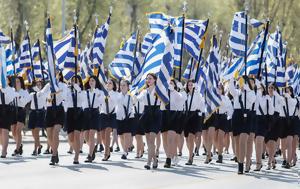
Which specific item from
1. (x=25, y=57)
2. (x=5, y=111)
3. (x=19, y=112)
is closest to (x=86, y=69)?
(x=19, y=112)

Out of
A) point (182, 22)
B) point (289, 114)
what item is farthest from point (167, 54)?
point (289, 114)

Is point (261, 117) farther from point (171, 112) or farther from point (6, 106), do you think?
point (6, 106)

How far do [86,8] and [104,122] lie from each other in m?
33.4

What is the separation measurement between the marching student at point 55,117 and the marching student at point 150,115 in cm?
175

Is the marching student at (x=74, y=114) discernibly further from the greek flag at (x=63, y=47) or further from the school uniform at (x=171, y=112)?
the greek flag at (x=63, y=47)

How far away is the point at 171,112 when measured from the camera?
18.6 meters

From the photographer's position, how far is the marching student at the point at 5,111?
20312 mm

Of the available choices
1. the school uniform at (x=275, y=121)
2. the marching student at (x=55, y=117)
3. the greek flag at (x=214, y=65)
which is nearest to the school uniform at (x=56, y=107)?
the marching student at (x=55, y=117)

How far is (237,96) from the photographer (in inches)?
680

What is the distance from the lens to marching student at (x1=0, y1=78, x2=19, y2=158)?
20312 mm

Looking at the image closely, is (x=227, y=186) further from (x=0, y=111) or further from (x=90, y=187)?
(x=0, y=111)

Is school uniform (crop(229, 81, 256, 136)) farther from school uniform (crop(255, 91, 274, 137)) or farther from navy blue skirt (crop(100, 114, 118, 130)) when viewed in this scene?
navy blue skirt (crop(100, 114, 118, 130))

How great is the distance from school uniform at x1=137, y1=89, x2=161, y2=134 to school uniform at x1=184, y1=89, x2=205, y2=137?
230 centimetres

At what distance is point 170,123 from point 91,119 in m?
2.28
